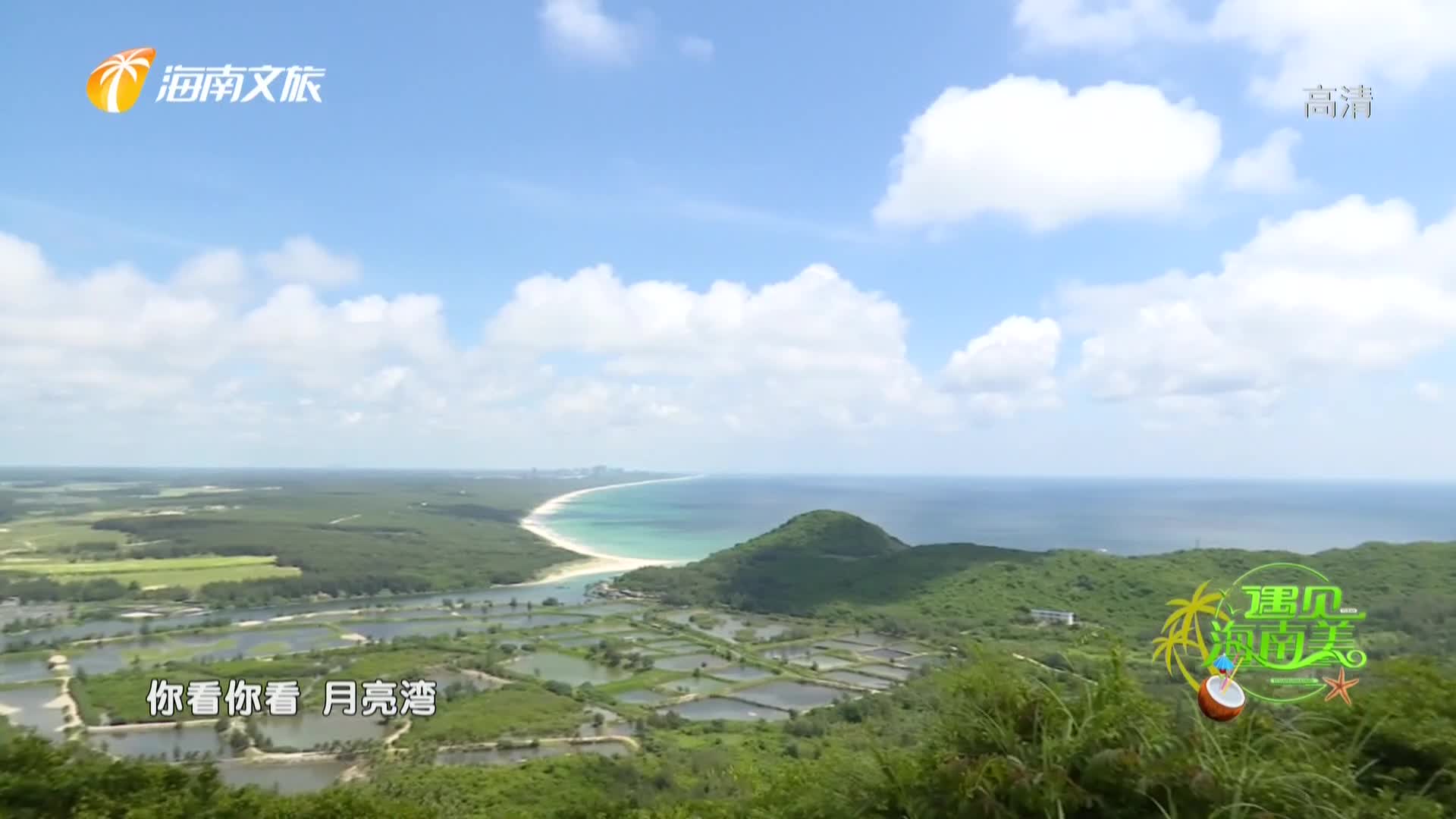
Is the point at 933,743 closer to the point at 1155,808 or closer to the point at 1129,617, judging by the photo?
the point at 1155,808

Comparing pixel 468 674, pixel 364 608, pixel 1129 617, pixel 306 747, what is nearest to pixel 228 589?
pixel 364 608

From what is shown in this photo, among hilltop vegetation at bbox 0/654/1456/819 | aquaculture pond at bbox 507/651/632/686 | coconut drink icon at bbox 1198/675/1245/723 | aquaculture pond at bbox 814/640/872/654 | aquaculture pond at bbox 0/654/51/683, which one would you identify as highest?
coconut drink icon at bbox 1198/675/1245/723

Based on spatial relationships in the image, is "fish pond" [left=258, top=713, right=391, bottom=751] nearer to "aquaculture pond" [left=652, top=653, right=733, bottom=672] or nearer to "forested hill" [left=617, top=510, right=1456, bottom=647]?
"aquaculture pond" [left=652, top=653, right=733, bottom=672]

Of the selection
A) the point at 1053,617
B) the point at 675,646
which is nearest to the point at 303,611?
the point at 675,646

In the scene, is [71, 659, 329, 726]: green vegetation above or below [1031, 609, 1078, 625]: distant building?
below

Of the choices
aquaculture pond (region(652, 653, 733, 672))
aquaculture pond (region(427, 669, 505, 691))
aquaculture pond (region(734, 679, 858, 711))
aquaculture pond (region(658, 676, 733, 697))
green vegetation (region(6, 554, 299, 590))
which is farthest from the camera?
green vegetation (region(6, 554, 299, 590))

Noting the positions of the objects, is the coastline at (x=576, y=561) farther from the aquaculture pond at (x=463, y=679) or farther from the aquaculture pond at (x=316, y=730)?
the aquaculture pond at (x=316, y=730)

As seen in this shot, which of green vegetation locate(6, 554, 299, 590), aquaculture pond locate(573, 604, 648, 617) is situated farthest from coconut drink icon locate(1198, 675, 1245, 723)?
green vegetation locate(6, 554, 299, 590)
